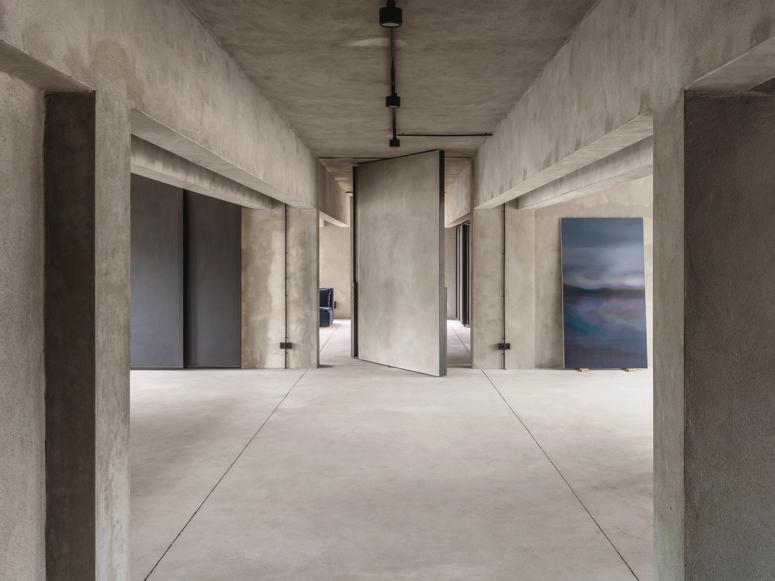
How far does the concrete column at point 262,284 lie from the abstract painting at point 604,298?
13.4 feet

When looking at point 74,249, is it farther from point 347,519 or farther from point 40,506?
point 347,519

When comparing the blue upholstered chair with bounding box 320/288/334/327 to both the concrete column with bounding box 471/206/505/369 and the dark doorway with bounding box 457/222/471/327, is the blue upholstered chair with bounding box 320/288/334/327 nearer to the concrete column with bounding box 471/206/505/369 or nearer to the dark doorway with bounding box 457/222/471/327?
the dark doorway with bounding box 457/222/471/327

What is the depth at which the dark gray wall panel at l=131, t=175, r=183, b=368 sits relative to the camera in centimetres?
912

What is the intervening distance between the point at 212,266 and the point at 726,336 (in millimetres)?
7661

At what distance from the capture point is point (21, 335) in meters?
2.44

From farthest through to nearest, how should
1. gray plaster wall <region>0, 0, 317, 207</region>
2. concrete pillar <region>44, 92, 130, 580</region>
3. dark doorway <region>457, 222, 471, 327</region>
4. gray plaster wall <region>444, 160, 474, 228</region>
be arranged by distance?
dark doorway <region>457, 222, 471, 327</region>
gray plaster wall <region>444, 160, 474, 228</region>
concrete pillar <region>44, 92, 130, 580</region>
gray plaster wall <region>0, 0, 317, 207</region>

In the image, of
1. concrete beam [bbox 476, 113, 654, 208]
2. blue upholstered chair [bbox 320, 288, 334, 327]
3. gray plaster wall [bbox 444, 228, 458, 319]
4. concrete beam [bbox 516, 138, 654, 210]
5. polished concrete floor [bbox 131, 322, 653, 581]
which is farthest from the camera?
gray plaster wall [bbox 444, 228, 458, 319]

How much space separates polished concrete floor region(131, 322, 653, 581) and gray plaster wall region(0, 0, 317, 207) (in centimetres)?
230

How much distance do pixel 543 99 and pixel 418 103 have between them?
4.62ft

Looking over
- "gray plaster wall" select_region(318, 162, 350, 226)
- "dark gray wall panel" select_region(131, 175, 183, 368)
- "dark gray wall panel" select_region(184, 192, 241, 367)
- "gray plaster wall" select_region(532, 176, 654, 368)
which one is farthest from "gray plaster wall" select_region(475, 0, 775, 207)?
"dark gray wall panel" select_region(131, 175, 183, 368)

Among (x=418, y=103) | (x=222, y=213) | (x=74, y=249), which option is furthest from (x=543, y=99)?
(x=222, y=213)

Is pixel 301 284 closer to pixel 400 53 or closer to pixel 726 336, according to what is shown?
pixel 400 53

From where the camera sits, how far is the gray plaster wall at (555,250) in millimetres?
9281

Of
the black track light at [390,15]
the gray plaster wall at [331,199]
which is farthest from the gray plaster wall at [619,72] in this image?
the gray plaster wall at [331,199]
